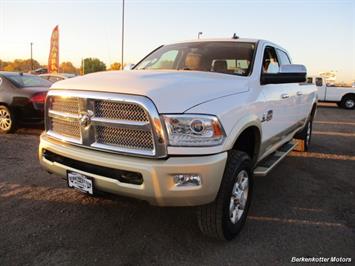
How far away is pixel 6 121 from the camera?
785 centimetres

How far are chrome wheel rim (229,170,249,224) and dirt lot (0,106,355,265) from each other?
0.75 feet

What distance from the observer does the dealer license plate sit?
120 inches

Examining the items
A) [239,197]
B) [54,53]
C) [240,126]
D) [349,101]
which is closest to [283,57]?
[240,126]

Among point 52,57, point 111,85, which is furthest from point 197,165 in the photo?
point 52,57

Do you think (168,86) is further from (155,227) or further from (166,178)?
(155,227)

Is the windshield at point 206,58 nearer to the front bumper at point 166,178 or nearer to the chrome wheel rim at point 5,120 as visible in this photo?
the front bumper at point 166,178

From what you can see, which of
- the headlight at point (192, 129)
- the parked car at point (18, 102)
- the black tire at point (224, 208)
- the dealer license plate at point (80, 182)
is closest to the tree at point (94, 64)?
the parked car at point (18, 102)

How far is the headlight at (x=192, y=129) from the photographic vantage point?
2715mm

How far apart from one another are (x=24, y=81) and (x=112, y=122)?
608 centimetres

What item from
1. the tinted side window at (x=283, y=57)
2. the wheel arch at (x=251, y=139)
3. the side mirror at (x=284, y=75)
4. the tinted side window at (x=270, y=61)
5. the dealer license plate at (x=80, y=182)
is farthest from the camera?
the tinted side window at (x=283, y=57)

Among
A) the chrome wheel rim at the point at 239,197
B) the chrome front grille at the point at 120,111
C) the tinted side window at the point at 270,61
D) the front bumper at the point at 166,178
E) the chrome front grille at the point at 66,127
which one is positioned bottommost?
the chrome wheel rim at the point at 239,197

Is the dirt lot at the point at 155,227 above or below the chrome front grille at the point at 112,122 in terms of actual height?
below

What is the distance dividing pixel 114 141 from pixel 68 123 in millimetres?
618

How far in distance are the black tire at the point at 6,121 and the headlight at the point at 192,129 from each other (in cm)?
620
